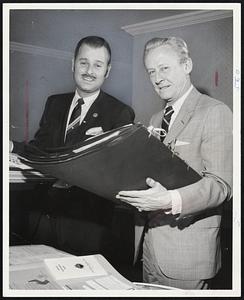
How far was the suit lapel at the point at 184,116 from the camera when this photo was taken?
1.75 m

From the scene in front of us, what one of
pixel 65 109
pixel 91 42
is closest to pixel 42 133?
pixel 65 109

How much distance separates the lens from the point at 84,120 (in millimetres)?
1808

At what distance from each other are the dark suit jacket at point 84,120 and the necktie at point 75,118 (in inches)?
0.9

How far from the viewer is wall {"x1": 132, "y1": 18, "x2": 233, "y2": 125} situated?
5.79ft

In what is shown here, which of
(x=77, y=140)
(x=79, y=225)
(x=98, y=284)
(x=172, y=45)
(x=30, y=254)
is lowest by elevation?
(x=98, y=284)

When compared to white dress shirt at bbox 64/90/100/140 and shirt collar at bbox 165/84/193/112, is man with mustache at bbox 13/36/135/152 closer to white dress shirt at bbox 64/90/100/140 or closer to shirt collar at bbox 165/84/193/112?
white dress shirt at bbox 64/90/100/140

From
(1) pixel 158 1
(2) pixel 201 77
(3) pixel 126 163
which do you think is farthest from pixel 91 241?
(1) pixel 158 1

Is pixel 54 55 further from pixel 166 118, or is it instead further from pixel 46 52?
pixel 166 118

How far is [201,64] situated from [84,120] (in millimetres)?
578

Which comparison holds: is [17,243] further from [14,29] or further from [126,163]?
[14,29]

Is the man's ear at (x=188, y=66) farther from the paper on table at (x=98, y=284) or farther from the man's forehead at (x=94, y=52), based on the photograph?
the paper on table at (x=98, y=284)

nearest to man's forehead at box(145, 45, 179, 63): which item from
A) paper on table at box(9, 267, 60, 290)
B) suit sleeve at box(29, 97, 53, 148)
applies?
suit sleeve at box(29, 97, 53, 148)

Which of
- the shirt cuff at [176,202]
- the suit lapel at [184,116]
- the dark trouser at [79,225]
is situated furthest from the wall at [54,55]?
the shirt cuff at [176,202]

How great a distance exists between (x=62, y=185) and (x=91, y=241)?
0.29 meters
